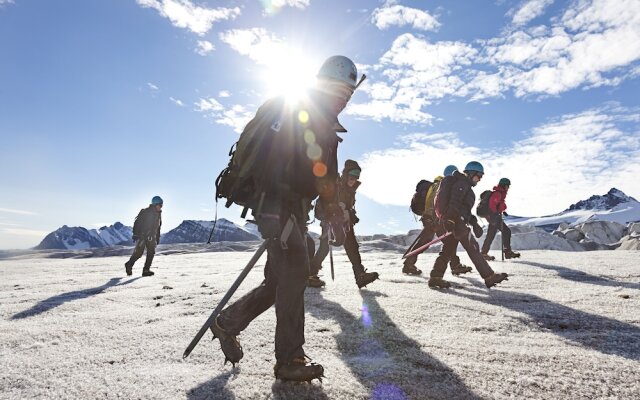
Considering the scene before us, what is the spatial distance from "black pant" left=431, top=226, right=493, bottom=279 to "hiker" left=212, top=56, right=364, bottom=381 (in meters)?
4.19

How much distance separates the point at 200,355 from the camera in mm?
3105

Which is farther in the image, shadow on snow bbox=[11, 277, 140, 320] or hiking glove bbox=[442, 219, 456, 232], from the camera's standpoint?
hiking glove bbox=[442, 219, 456, 232]

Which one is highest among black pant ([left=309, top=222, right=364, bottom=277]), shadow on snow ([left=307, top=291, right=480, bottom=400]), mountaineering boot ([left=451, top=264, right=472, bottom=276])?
black pant ([left=309, top=222, right=364, bottom=277])

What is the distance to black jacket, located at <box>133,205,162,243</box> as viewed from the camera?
1213cm

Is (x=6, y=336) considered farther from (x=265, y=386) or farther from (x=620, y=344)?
(x=620, y=344)

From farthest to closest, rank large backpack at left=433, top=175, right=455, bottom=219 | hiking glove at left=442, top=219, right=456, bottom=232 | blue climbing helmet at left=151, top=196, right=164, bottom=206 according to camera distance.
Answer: blue climbing helmet at left=151, top=196, right=164, bottom=206 < large backpack at left=433, top=175, right=455, bottom=219 < hiking glove at left=442, top=219, right=456, bottom=232

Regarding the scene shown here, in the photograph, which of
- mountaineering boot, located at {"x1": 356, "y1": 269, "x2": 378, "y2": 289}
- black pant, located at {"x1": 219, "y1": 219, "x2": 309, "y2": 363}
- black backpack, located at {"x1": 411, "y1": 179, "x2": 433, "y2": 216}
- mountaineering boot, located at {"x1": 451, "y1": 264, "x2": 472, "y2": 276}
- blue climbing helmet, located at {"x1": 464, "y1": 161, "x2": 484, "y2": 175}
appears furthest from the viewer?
black backpack, located at {"x1": 411, "y1": 179, "x2": 433, "y2": 216}

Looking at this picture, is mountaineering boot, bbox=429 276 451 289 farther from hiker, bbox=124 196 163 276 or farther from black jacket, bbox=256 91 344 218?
hiker, bbox=124 196 163 276

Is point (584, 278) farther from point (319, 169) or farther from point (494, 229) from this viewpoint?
point (319, 169)

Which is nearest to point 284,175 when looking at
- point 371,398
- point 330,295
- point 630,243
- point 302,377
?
point 302,377

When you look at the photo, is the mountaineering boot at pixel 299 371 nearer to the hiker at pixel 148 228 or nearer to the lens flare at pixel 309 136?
the lens flare at pixel 309 136

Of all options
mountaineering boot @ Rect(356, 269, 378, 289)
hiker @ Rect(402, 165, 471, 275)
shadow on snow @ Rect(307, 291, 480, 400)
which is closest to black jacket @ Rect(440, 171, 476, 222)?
mountaineering boot @ Rect(356, 269, 378, 289)

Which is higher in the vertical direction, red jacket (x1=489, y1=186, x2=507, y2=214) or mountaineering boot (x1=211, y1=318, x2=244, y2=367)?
red jacket (x1=489, y1=186, x2=507, y2=214)

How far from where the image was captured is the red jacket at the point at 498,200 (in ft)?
38.4
